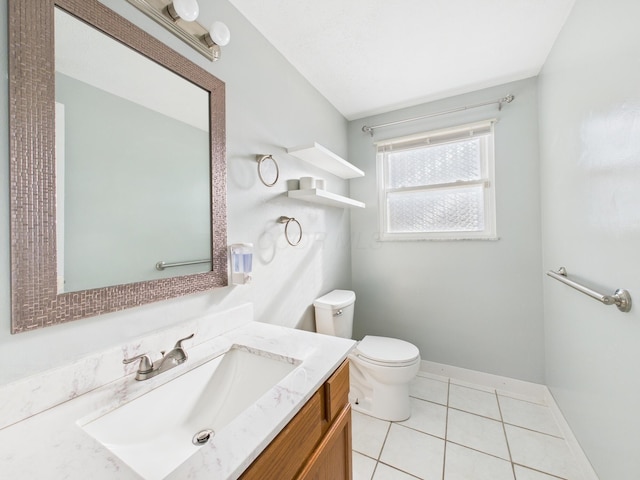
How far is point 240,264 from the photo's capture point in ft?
3.98

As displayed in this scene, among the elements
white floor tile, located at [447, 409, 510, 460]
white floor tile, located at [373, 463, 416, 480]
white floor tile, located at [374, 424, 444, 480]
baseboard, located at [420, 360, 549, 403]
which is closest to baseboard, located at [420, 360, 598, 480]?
baseboard, located at [420, 360, 549, 403]

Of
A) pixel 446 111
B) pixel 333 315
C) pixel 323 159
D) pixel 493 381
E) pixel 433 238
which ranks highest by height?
pixel 446 111

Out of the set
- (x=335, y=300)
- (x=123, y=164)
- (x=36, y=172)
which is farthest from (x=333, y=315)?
(x=36, y=172)

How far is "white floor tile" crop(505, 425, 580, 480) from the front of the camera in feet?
4.41

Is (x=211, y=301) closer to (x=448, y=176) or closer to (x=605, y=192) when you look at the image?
(x=605, y=192)

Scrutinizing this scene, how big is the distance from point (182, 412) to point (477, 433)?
1.74m

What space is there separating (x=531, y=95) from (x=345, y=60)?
141cm

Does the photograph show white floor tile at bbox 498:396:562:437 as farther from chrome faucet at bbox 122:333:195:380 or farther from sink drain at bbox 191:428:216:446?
chrome faucet at bbox 122:333:195:380

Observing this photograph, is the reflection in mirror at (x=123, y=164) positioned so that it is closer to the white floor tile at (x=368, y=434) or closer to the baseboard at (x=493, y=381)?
the white floor tile at (x=368, y=434)

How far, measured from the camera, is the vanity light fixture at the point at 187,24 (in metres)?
0.91

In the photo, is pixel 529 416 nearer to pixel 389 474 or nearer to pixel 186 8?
pixel 389 474

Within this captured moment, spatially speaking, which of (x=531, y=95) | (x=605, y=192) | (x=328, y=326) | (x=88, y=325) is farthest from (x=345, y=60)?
(x=88, y=325)

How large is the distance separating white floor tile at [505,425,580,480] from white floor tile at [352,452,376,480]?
0.78 metres

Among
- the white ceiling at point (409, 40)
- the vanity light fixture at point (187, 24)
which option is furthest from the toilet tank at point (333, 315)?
the white ceiling at point (409, 40)
